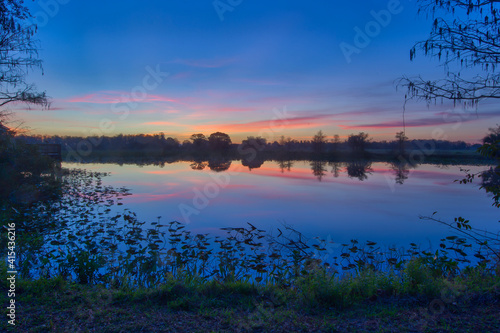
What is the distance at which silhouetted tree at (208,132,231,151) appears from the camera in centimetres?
6425

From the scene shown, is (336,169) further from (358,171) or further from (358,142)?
(358,142)

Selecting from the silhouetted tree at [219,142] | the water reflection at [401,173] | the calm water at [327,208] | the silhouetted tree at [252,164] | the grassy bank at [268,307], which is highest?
the silhouetted tree at [219,142]

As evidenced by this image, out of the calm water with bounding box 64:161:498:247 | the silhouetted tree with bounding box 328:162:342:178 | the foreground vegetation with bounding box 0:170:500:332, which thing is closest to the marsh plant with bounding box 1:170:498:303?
the foreground vegetation with bounding box 0:170:500:332

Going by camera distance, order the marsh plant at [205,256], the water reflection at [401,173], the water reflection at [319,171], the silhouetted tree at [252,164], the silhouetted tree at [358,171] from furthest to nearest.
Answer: the silhouetted tree at [252,164], the water reflection at [319,171], the silhouetted tree at [358,171], the water reflection at [401,173], the marsh plant at [205,256]

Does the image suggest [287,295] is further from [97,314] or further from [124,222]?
[124,222]

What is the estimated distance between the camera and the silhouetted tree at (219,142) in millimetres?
64250

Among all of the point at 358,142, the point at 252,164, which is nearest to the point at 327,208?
the point at 252,164

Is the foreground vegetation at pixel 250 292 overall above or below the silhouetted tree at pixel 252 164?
below

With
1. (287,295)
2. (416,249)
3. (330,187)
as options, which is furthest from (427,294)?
(330,187)

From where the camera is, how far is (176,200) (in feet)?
40.4

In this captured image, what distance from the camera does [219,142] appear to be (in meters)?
64.4

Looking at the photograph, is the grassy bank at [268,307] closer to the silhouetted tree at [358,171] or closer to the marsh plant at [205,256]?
the marsh plant at [205,256]

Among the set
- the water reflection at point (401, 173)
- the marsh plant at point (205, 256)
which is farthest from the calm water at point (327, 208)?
the water reflection at point (401, 173)

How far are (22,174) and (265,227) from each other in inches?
466
